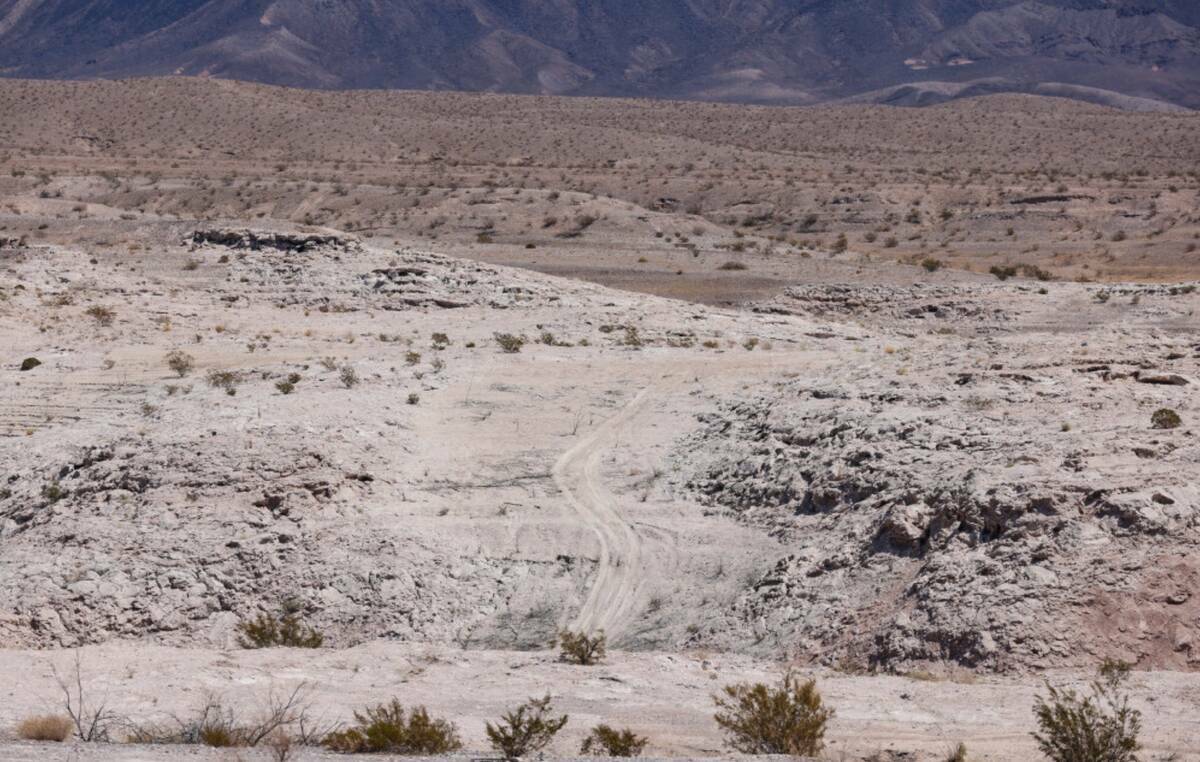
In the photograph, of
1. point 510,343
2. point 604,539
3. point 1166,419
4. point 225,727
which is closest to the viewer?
point 225,727

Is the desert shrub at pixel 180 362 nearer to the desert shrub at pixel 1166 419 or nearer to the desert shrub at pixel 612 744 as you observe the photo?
the desert shrub at pixel 1166 419

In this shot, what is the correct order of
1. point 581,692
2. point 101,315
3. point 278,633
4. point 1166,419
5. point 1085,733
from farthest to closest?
point 101,315
point 1166,419
point 278,633
point 581,692
point 1085,733

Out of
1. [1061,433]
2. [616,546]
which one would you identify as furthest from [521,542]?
[1061,433]

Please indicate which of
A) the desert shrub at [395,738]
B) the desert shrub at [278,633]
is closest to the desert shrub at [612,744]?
the desert shrub at [395,738]

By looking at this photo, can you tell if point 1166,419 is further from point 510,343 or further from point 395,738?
point 510,343

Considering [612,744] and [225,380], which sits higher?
[612,744]

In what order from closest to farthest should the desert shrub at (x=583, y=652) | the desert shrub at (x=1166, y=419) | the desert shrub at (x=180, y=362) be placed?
1. the desert shrub at (x=583, y=652)
2. the desert shrub at (x=1166, y=419)
3. the desert shrub at (x=180, y=362)

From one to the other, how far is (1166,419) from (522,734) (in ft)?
29.0

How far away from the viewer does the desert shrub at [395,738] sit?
8367 mm

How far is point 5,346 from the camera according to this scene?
977 inches

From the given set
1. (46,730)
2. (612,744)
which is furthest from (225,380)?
(612,744)

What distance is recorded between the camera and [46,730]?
845cm

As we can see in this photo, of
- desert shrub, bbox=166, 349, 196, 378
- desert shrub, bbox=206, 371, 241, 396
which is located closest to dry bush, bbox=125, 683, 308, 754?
desert shrub, bbox=206, 371, 241, 396

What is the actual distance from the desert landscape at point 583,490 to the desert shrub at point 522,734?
199mm
